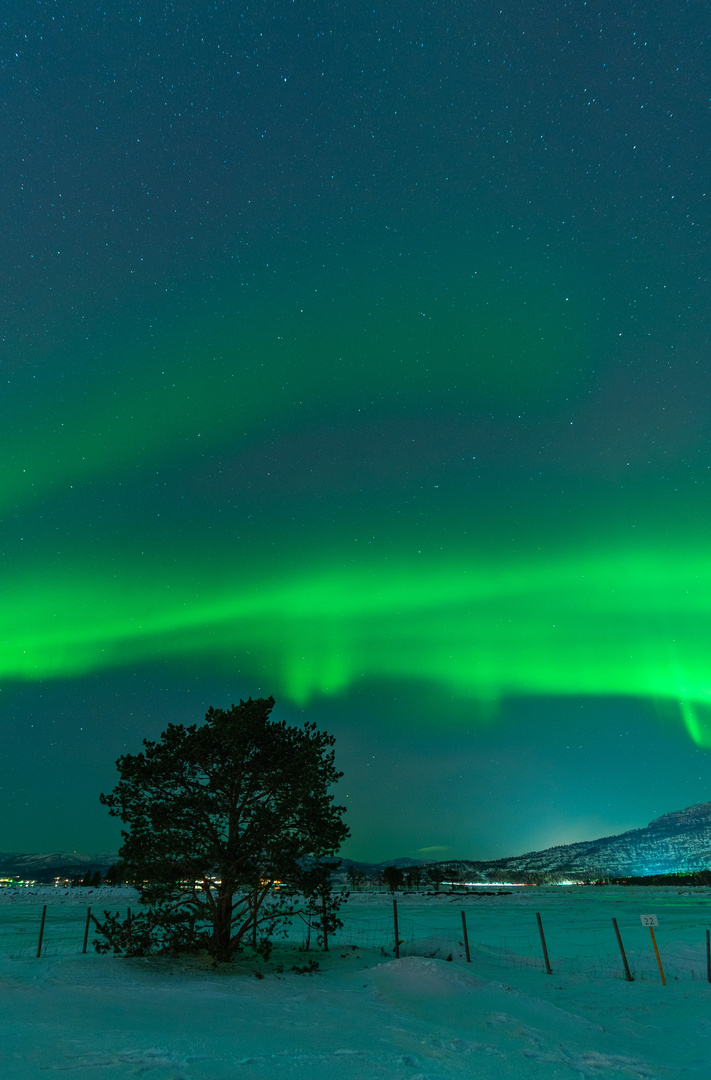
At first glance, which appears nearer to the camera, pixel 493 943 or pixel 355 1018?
pixel 355 1018

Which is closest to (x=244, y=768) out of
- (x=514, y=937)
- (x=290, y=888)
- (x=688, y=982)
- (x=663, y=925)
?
(x=290, y=888)

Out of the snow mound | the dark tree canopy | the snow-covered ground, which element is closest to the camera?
the snow-covered ground

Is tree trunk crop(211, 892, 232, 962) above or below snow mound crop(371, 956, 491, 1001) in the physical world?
above

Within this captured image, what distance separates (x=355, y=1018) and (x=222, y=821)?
10.7 m

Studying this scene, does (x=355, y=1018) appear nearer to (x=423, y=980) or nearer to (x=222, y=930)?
(x=423, y=980)

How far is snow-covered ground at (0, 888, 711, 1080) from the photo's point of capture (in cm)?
1083

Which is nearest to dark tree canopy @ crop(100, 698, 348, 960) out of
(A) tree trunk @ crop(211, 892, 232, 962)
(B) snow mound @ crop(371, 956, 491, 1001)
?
(A) tree trunk @ crop(211, 892, 232, 962)

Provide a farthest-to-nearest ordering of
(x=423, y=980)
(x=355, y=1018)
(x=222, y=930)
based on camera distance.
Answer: (x=222, y=930) → (x=423, y=980) → (x=355, y=1018)

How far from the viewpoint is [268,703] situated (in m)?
24.5

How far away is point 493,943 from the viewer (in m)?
37.8

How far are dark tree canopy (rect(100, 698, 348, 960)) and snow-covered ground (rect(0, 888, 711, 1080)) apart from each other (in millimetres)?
1846

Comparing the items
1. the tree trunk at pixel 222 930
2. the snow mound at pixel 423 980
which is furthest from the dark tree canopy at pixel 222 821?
the snow mound at pixel 423 980

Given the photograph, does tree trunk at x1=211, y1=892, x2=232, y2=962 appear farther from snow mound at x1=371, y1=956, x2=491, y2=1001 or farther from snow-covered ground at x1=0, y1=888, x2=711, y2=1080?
snow mound at x1=371, y1=956, x2=491, y2=1001

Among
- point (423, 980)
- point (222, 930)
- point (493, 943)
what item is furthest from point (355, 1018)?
point (493, 943)
